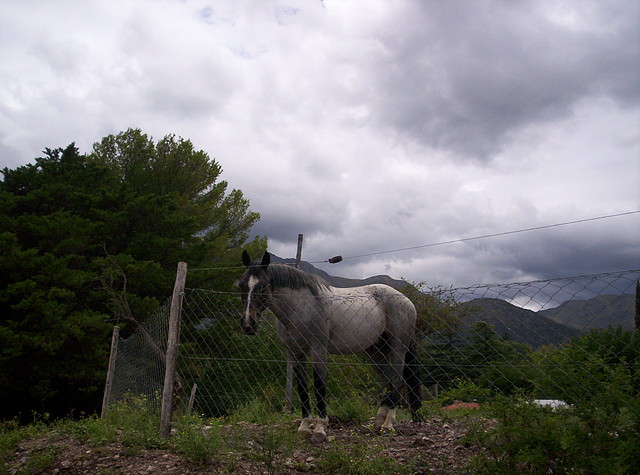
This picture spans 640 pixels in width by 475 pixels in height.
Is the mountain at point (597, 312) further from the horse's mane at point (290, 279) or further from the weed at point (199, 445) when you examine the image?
the weed at point (199, 445)

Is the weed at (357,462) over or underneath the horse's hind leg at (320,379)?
underneath

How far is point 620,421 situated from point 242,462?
2.77 meters

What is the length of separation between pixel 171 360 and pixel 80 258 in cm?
1174

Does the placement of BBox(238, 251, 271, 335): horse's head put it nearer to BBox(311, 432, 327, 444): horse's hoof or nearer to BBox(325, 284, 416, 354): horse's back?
BBox(325, 284, 416, 354): horse's back

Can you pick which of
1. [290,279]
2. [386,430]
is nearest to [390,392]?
[386,430]

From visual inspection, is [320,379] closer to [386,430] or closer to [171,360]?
[386,430]

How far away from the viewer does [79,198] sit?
52.4ft

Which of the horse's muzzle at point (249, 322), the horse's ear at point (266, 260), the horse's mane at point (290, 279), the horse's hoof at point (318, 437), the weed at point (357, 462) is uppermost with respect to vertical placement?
the horse's ear at point (266, 260)

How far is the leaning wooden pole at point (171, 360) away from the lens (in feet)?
14.9

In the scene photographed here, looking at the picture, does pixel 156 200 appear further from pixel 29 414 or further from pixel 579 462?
pixel 579 462

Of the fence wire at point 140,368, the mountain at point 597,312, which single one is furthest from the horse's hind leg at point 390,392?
the fence wire at point 140,368

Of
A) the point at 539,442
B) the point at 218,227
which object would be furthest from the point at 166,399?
the point at 218,227

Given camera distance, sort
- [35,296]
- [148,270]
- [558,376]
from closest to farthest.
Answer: [558,376], [35,296], [148,270]

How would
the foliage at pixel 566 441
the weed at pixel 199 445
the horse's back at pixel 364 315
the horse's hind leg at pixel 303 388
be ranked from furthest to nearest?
the horse's back at pixel 364 315, the horse's hind leg at pixel 303 388, the weed at pixel 199 445, the foliage at pixel 566 441
